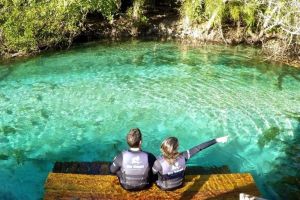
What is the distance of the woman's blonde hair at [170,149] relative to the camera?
713 centimetres

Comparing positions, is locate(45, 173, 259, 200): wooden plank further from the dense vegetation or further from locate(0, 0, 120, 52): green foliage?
locate(0, 0, 120, 52): green foliage

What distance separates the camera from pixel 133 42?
79.0ft

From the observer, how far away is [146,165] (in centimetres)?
745

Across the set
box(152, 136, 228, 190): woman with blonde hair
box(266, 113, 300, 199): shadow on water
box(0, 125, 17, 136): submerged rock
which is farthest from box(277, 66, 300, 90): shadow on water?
box(0, 125, 17, 136): submerged rock

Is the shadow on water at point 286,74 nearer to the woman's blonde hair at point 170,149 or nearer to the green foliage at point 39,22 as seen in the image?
the green foliage at point 39,22

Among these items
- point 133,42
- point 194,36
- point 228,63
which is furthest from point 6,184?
point 194,36

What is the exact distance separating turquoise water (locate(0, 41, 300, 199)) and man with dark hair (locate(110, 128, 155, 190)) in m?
2.78

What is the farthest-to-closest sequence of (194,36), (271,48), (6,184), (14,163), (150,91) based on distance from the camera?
1. (194,36)
2. (271,48)
3. (150,91)
4. (14,163)
5. (6,184)

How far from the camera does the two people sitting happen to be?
727cm

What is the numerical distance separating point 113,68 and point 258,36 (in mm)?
9293

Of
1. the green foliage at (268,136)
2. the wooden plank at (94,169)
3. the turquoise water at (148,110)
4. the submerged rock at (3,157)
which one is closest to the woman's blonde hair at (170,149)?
the wooden plank at (94,169)

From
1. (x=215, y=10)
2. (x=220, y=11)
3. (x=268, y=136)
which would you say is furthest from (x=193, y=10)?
(x=268, y=136)

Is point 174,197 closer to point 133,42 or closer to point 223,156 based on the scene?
point 223,156

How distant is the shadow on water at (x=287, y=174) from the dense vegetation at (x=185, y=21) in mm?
8418
